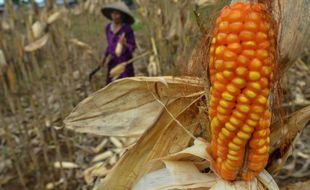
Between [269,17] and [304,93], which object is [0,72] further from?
[304,93]

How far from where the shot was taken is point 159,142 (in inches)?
47.7

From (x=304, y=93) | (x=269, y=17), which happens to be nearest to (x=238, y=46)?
(x=269, y=17)

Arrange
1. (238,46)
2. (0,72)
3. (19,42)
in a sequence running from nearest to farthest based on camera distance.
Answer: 1. (238,46)
2. (0,72)
3. (19,42)

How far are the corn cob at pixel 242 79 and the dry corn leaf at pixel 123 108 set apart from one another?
34 cm

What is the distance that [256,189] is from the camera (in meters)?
0.95

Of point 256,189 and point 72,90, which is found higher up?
point 256,189

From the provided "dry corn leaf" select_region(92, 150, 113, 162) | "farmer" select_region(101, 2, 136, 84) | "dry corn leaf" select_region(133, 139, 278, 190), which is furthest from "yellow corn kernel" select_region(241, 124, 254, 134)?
"farmer" select_region(101, 2, 136, 84)

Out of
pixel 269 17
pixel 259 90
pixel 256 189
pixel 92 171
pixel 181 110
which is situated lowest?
pixel 92 171

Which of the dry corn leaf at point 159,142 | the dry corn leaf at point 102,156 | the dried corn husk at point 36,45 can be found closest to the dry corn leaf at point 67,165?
the dry corn leaf at point 102,156

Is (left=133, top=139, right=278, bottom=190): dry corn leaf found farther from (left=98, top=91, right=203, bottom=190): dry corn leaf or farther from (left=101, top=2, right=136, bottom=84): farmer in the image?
(left=101, top=2, right=136, bottom=84): farmer

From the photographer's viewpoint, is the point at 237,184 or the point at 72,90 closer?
the point at 237,184

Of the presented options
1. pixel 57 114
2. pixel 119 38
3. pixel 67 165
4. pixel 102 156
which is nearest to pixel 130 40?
pixel 119 38

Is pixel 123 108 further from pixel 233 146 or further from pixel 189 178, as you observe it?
pixel 233 146

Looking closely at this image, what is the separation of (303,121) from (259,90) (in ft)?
1.25
